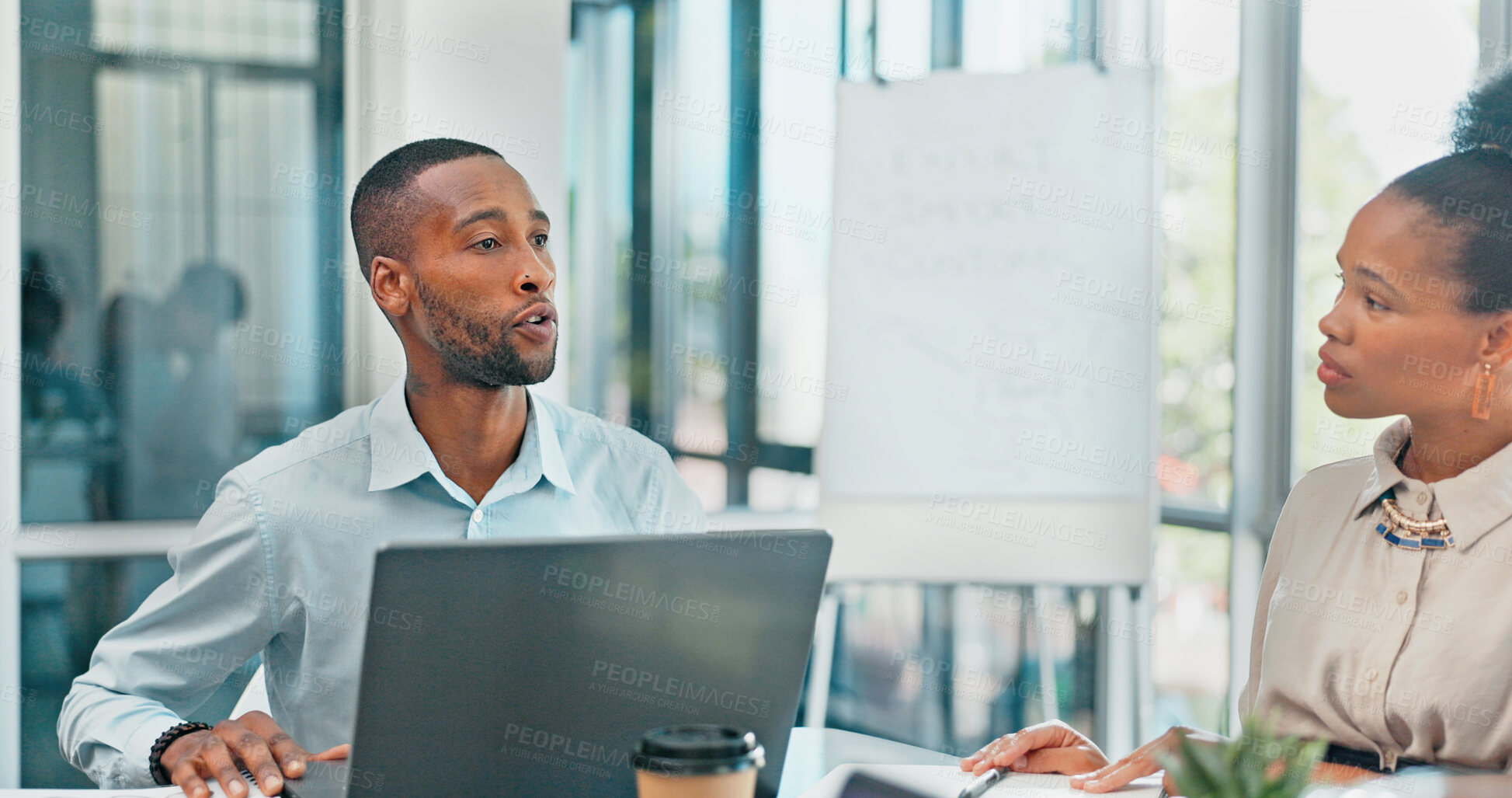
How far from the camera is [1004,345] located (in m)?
2.52

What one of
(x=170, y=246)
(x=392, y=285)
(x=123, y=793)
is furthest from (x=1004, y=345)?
(x=123, y=793)

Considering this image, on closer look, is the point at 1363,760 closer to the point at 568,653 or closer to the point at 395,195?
the point at 568,653

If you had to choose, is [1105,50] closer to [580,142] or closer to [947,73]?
[947,73]

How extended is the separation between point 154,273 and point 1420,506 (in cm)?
240

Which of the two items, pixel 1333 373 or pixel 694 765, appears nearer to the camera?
pixel 694 765

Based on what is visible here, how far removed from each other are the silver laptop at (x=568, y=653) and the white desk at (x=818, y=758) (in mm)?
147

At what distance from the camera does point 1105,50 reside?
3074mm

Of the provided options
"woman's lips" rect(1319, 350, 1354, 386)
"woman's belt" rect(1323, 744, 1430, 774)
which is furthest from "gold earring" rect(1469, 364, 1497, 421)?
"woman's belt" rect(1323, 744, 1430, 774)

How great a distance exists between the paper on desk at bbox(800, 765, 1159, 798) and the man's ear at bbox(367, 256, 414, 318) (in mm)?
827

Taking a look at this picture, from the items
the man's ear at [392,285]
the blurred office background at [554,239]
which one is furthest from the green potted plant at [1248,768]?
the blurred office background at [554,239]

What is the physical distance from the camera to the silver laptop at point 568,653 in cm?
78

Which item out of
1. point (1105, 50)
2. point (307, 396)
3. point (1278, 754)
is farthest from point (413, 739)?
point (1105, 50)

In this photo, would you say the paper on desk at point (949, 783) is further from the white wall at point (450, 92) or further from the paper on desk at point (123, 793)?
the white wall at point (450, 92)

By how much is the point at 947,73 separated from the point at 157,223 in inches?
69.6
